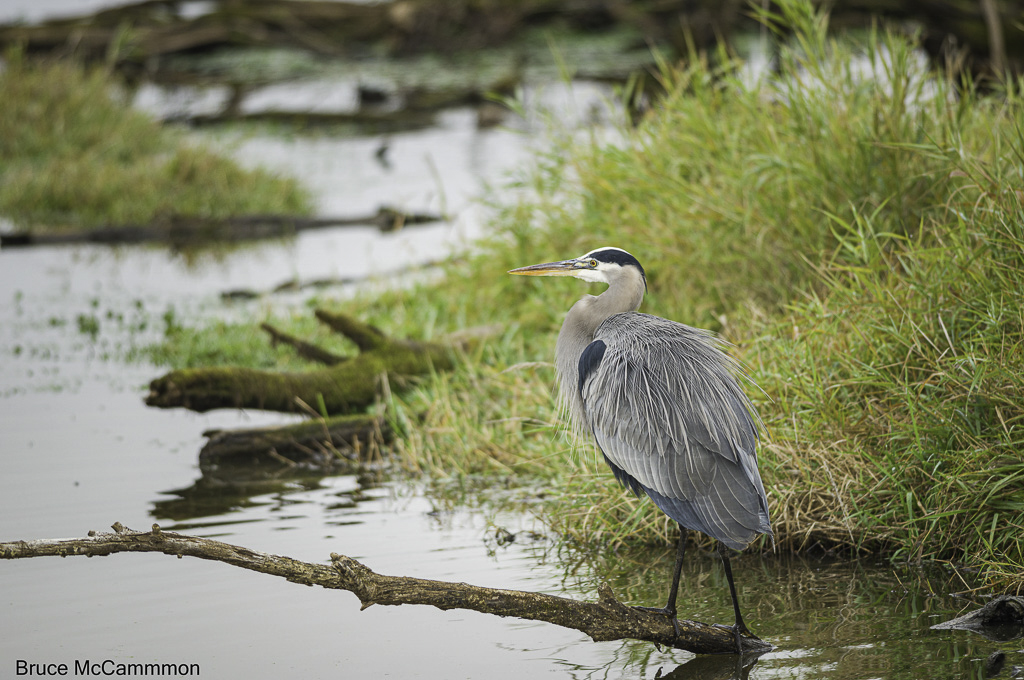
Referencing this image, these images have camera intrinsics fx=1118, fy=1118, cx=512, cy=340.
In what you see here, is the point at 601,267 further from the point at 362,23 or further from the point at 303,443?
the point at 362,23

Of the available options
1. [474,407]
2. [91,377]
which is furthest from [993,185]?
[91,377]

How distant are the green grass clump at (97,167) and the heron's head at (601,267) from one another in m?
8.80

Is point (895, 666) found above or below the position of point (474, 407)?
below

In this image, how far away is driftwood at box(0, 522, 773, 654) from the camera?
3490 mm

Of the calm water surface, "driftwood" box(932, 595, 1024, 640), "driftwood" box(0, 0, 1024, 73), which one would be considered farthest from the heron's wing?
"driftwood" box(0, 0, 1024, 73)

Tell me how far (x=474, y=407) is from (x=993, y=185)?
326cm

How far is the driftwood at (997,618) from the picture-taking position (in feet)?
13.6

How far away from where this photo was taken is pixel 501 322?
8.19 metres

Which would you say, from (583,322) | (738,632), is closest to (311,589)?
(583,322)

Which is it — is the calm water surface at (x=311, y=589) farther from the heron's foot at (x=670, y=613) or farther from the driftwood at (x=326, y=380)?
the driftwood at (x=326, y=380)

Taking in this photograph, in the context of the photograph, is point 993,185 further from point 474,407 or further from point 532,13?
point 532,13

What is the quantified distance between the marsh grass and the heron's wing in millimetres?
809

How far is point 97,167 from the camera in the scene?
14.3 m

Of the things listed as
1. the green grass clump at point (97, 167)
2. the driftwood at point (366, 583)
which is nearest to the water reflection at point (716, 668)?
the driftwood at point (366, 583)
